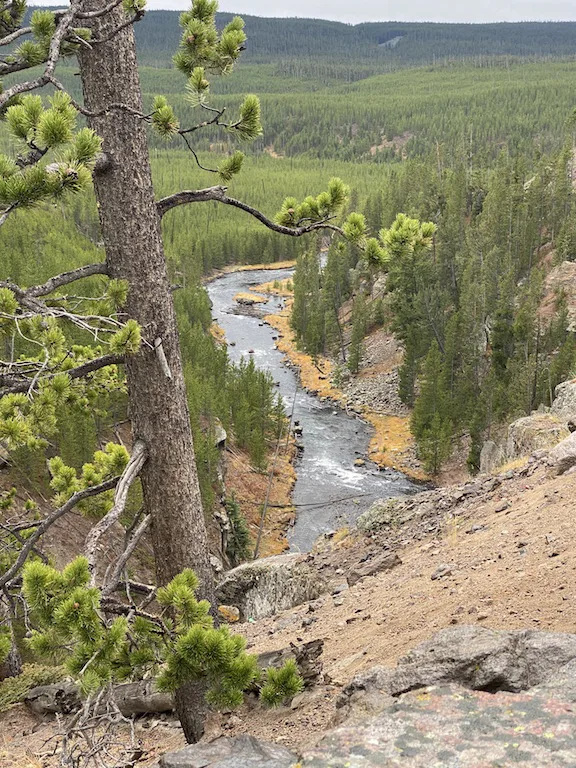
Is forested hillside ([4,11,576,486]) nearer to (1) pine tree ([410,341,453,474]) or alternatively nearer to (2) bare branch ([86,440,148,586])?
(1) pine tree ([410,341,453,474])

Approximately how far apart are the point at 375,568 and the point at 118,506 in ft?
24.9

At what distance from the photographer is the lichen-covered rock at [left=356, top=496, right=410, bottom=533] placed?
1372 cm

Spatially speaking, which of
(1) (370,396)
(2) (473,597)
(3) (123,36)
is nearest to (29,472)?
(2) (473,597)

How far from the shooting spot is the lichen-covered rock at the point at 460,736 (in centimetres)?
316

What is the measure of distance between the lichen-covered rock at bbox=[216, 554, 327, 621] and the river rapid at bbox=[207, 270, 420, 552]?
10.7 metres

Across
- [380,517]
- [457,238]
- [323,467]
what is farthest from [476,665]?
[457,238]

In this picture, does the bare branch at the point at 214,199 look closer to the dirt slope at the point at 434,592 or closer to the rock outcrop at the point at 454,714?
the rock outcrop at the point at 454,714

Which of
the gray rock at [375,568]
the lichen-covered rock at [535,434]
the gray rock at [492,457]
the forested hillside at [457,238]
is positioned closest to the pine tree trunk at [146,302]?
the forested hillside at [457,238]

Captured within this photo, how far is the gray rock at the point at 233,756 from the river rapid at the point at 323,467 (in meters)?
22.3

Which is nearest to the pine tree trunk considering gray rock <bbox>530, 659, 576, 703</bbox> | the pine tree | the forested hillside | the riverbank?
the forested hillside

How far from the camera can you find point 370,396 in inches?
1795

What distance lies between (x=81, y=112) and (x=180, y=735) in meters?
6.35

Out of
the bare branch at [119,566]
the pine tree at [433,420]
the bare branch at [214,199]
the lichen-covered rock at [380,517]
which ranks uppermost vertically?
the bare branch at [214,199]

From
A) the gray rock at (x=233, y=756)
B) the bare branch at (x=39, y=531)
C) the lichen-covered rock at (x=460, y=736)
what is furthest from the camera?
the bare branch at (x=39, y=531)
